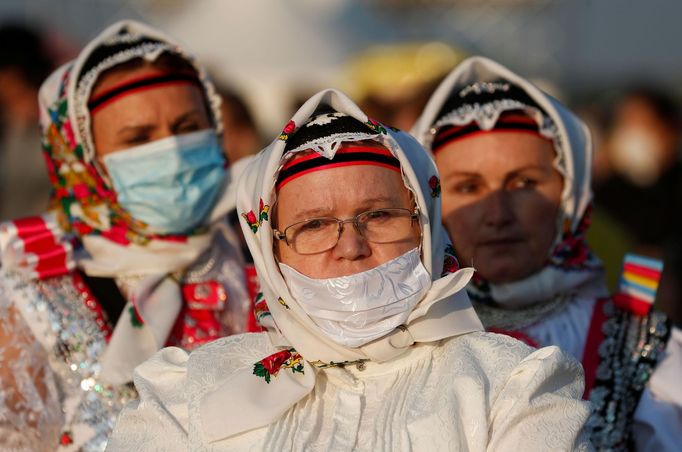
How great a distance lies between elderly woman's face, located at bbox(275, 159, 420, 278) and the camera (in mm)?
3148

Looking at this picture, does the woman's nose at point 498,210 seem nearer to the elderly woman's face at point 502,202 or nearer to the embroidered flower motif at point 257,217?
the elderly woman's face at point 502,202

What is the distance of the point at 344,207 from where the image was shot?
3.18 m

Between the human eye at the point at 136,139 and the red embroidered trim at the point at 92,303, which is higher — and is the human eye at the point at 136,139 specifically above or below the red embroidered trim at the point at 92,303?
above

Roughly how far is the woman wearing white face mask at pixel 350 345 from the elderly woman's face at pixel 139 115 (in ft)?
3.58

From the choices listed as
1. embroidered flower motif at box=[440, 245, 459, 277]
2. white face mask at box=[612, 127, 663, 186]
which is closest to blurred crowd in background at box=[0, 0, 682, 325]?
white face mask at box=[612, 127, 663, 186]

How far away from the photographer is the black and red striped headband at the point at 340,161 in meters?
3.20

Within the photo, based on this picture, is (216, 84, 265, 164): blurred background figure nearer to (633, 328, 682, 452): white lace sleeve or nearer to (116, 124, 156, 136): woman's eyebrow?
(116, 124, 156, 136): woman's eyebrow

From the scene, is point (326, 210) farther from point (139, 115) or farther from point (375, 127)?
point (139, 115)

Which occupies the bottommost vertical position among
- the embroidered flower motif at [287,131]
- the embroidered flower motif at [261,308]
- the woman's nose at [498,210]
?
the embroidered flower motif at [261,308]

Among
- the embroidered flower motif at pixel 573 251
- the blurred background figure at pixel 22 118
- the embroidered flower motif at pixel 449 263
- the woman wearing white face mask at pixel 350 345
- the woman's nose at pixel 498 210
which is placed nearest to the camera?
the woman wearing white face mask at pixel 350 345

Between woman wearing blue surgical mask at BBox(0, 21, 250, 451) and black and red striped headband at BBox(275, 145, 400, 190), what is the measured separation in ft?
3.74

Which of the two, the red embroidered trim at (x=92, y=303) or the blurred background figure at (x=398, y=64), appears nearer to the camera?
the red embroidered trim at (x=92, y=303)

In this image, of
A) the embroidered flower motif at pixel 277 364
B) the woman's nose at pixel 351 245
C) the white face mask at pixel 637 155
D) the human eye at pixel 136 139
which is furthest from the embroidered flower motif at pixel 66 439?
the white face mask at pixel 637 155

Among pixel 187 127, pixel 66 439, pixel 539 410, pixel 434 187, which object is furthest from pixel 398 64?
pixel 539 410
